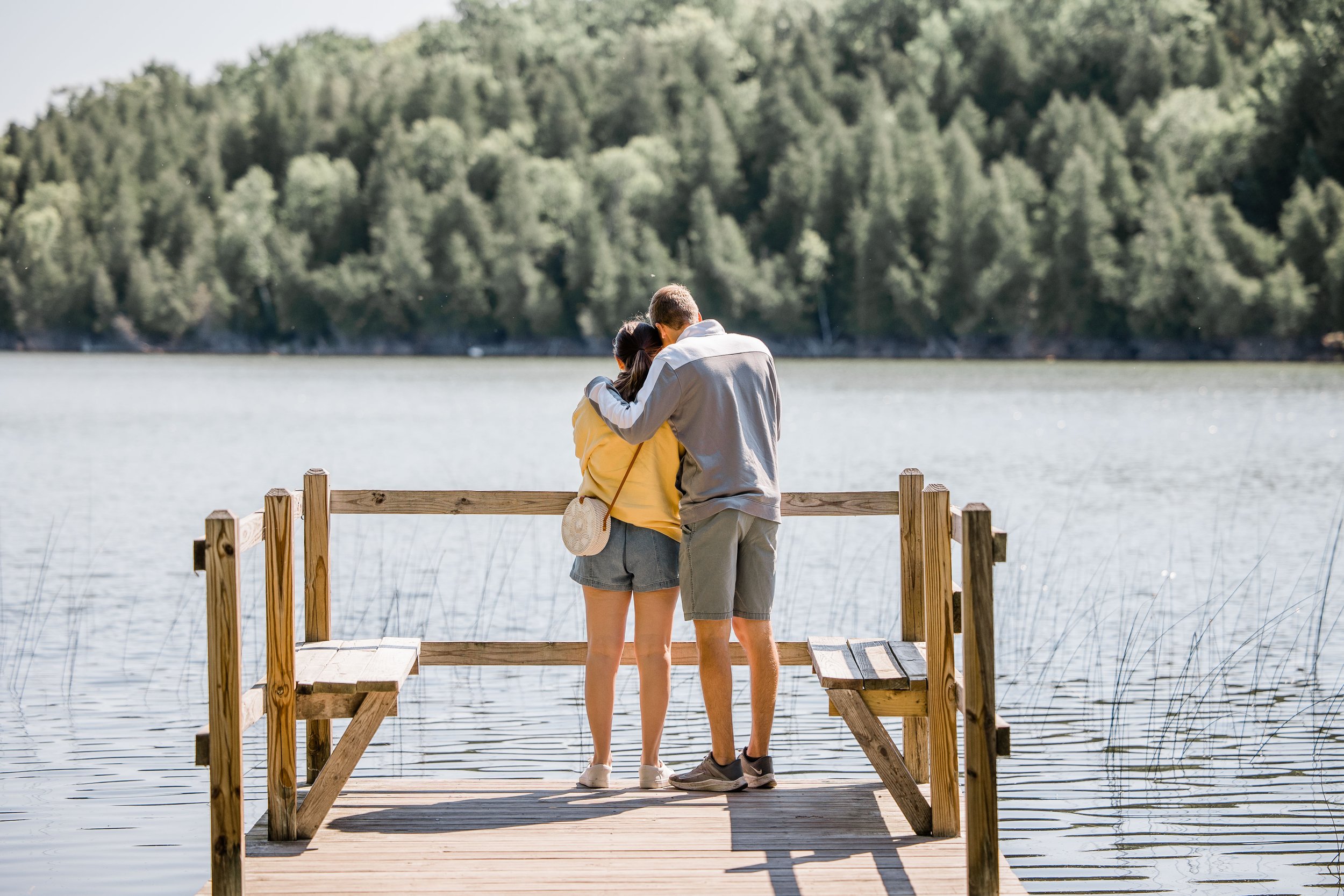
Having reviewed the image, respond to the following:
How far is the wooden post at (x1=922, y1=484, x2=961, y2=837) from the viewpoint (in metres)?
5.70

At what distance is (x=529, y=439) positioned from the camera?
123 ft

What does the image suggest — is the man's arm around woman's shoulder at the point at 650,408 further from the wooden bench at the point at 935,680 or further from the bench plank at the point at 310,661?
the bench plank at the point at 310,661

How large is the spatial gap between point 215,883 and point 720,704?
2.02 metres

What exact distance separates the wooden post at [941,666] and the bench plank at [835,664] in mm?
278

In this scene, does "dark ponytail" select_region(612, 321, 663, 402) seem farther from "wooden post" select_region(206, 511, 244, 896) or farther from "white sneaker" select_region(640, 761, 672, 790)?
"wooden post" select_region(206, 511, 244, 896)

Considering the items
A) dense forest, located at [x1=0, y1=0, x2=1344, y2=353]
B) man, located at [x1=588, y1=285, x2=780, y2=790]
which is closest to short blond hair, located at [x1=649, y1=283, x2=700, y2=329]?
man, located at [x1=588, y1=285, x2=780, y2=790]

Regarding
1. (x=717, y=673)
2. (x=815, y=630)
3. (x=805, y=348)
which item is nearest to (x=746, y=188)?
(x=805, y=348)

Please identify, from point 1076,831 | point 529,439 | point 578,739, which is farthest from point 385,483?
point 1076,831

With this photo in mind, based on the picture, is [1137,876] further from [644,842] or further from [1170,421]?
[1170,421]

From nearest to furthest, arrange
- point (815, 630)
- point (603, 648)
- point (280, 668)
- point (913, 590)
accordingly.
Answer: point (280, 668) → point (603, 648) → point (913, 590) → point (815, 630)

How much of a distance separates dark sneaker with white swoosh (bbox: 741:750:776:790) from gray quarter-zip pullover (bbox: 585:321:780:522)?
1.05 metres

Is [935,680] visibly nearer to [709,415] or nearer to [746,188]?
[709,415]

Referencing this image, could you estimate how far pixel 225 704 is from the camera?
5051mm

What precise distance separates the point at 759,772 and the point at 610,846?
1.01 metres
